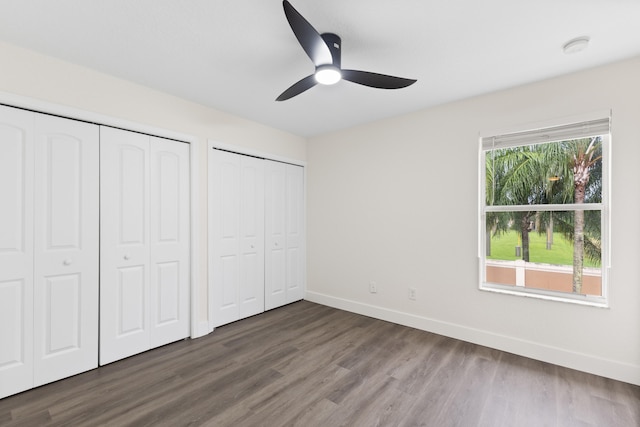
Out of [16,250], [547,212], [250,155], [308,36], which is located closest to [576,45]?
[547,212]

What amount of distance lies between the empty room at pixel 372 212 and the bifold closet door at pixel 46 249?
0.01m

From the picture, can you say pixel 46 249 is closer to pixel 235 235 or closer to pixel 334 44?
pixel 235 235

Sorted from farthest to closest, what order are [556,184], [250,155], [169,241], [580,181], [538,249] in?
1. [250,155]
2. [169,241]
3. [538,249]
4. [556,184]
5. [580,181]

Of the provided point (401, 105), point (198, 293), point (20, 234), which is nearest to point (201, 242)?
point (198, 293)

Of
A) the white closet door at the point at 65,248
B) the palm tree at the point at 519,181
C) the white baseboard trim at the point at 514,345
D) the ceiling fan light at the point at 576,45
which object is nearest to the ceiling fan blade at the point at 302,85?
the white closet door at the point at 65,248

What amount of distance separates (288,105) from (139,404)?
9.48ft

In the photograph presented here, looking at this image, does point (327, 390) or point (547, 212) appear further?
point (547, 212)

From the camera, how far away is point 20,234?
2135 millimetres

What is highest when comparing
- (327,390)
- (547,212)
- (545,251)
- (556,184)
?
(556,184)

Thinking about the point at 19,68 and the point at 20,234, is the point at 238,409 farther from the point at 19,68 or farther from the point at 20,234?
the point at 19,68

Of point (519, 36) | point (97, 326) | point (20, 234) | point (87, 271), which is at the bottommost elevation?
point (97, 326)

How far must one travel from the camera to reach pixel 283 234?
4.19 m

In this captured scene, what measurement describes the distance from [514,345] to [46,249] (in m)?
4.02

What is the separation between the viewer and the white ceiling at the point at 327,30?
172cm
